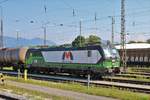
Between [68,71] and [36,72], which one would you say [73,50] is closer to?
[68,71]

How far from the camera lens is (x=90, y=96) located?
18203 millimetres

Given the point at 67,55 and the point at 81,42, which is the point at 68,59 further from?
the point at 81,42

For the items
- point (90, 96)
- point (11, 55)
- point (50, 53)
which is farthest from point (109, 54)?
point (11, 55)

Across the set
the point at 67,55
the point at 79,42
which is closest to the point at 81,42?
the point at 79,42

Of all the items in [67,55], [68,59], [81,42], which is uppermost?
[81,42]

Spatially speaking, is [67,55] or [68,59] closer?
[68,59]

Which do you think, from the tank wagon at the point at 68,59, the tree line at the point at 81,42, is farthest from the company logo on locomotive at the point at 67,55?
the tree line at the point at 81,42

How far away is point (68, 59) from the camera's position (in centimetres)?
3500

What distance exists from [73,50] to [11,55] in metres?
15.2

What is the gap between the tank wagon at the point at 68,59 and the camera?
30688 millimetres

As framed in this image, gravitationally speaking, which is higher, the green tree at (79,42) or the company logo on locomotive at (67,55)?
the green tree at (79,42)

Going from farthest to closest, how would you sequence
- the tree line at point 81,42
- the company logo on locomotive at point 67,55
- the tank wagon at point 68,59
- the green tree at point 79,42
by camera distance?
the green tree at point 79,42, the company logo on locomotive at point 67,55, the tree line at point 81,42, the tank wagon at point 68,59

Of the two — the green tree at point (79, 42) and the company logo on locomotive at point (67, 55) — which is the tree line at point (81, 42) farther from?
the company logo on locomotive at point (67, 55)

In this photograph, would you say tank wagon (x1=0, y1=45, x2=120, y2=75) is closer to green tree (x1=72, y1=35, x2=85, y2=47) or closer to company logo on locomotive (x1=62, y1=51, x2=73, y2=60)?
company logo on locomotive (x1=62, y1=51, x2=73, y2=60)
